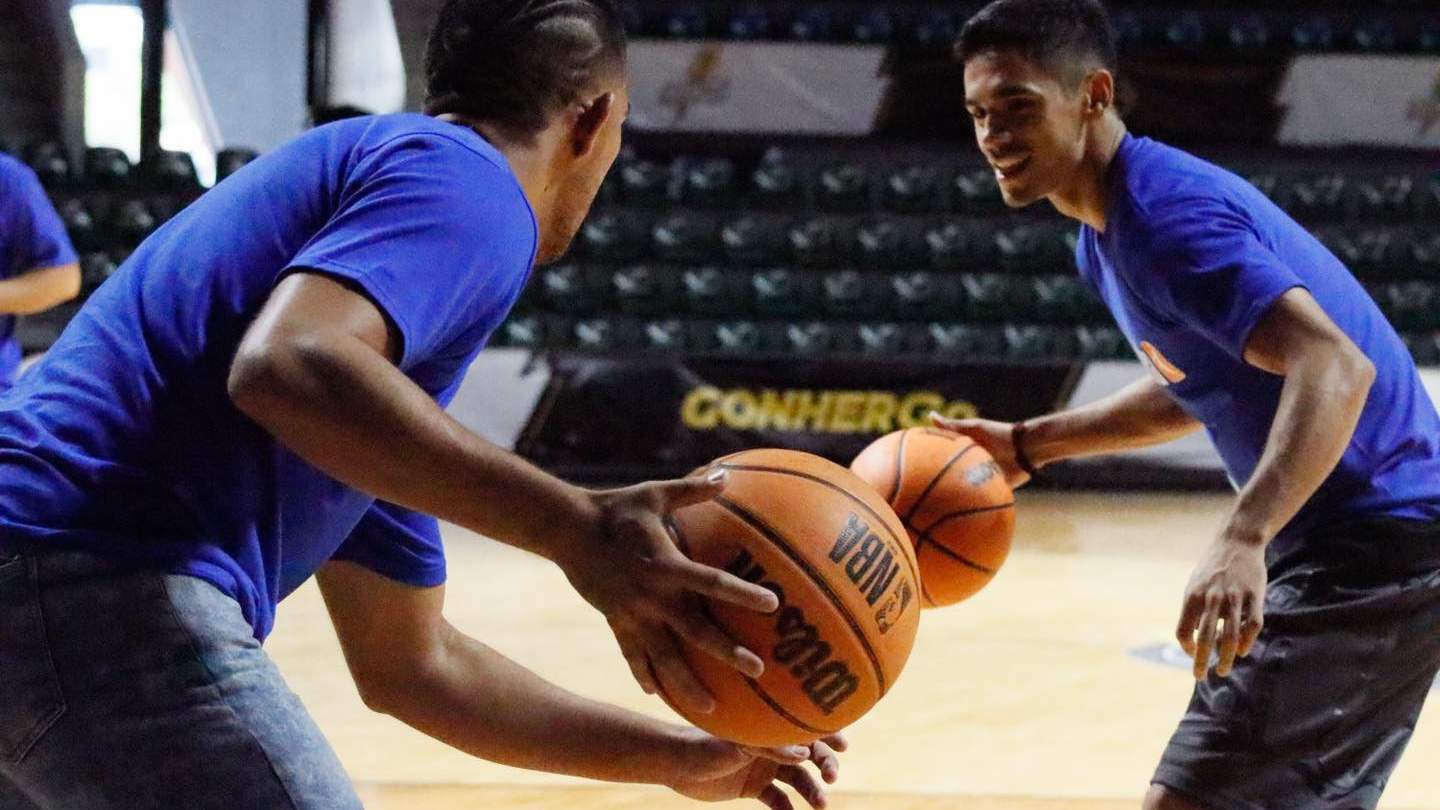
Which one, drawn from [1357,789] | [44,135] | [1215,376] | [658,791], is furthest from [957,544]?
[44,135]

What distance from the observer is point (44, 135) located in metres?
10.5

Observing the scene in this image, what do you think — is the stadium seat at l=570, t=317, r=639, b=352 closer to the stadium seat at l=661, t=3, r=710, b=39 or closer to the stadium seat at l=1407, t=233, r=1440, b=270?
the stadium seat at l=661, t=3, r=710, b=39

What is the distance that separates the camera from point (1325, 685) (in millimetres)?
2561

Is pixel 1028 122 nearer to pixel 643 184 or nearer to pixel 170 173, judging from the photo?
pixel 643 184

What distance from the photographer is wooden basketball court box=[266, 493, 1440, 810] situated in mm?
3977

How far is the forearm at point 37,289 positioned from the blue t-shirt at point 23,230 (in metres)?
0.03

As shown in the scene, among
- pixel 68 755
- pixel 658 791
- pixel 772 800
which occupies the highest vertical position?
pixel 68 755

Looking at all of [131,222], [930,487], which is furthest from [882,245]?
[930,487]

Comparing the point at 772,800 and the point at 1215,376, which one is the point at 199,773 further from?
the point at 1215,376

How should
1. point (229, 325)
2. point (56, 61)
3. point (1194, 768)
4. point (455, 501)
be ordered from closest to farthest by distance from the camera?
point (455, 501), point (229, 325), point (1194, 768), point (56, 61)

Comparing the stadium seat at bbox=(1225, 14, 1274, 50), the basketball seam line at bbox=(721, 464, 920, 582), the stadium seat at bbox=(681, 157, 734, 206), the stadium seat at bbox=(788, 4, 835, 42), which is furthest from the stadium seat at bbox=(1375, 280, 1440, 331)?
the basketball seam line at bbox=(721, 464, 920, 582)

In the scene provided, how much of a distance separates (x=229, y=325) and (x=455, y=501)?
0.32 meters

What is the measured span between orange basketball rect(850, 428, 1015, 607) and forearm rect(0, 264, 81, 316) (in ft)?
9.88

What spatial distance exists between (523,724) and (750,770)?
0.31 m
